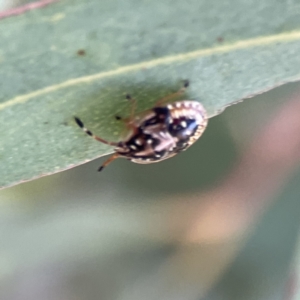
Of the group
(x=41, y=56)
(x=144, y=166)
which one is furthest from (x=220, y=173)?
(x=41, y=56)

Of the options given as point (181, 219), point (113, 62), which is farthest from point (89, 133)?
point (181, 219)

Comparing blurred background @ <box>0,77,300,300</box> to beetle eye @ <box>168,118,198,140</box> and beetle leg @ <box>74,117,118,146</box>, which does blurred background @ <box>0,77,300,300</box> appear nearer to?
beetle eye @ <box>168,118,198,140</box>

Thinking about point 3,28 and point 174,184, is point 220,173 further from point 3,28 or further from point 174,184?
point 3,28

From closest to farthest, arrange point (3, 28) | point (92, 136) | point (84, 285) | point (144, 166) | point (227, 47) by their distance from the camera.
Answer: point (3, 28) → point (227, 47) → point (92, 136) → point (144, 166) → point (84, 285)

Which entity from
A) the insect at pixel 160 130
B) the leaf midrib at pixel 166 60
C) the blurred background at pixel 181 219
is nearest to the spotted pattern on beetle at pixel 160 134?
the insect at pixel 160 130

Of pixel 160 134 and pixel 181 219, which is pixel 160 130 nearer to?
pixel 160 134

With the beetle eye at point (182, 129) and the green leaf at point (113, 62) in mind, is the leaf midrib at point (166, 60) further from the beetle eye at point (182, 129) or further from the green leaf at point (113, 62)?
the beetle eye at point (182, 129)
